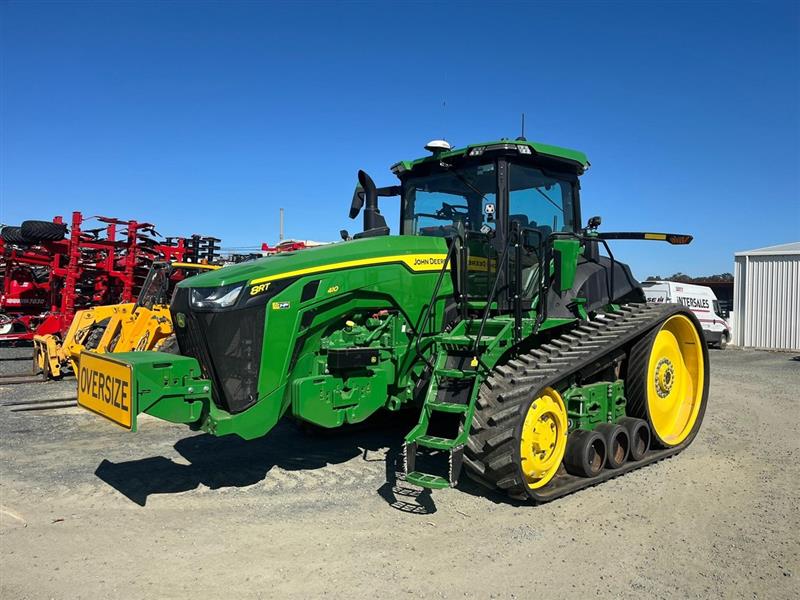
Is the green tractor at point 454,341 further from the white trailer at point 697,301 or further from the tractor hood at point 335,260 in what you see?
the white trailer at point 697,301

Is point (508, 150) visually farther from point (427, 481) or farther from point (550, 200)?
point (427, 481)

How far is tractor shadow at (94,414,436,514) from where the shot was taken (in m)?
5.30

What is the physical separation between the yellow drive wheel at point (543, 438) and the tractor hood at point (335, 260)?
1.52 meters

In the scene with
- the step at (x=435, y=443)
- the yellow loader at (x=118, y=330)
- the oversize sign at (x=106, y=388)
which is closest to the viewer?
the oversize sign at (x=106, y=388)

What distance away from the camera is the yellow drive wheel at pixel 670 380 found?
638cm

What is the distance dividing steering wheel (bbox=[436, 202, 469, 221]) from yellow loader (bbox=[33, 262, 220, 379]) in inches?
213

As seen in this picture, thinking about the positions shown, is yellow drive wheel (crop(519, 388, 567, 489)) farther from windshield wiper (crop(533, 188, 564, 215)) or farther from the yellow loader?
the yellow loader

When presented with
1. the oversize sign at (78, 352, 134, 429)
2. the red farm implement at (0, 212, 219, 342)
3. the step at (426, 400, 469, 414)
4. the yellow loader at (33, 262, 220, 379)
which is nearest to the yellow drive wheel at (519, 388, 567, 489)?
the step at (426, 400, 469, 414)

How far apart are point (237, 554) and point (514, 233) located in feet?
10.5

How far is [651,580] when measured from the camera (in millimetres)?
3762

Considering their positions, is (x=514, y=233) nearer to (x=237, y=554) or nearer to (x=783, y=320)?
(x=237, y=554)

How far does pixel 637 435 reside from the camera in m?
6.09

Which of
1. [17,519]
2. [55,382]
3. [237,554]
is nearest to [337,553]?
[237,554]

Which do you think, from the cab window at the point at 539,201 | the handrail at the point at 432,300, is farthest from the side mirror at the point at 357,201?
the cab window at the point at 539,201
